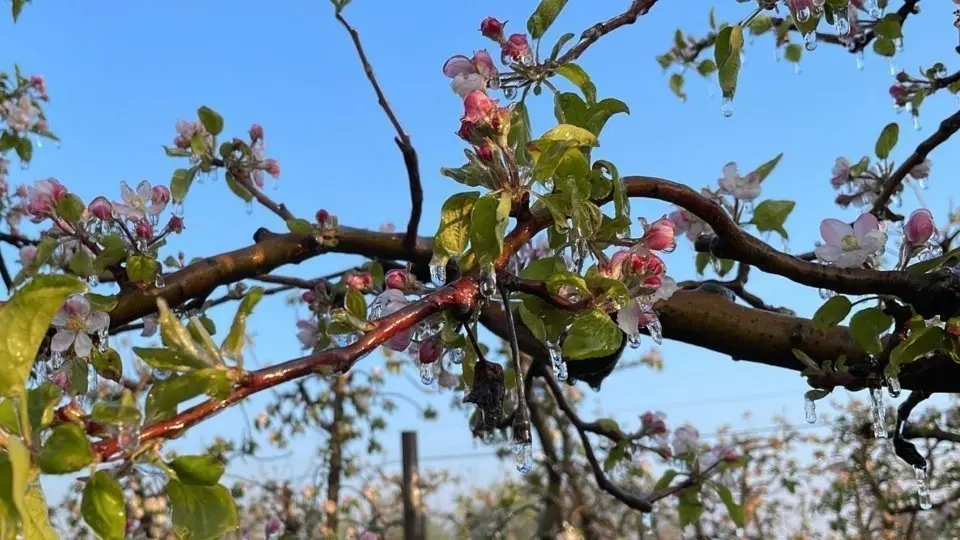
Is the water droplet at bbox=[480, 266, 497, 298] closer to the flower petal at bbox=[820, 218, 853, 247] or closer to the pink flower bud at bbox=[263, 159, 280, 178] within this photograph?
the flower petal at bbox=[820, 218, 853, 247]

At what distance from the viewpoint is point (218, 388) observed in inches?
21.5

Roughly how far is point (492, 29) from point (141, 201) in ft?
2.11

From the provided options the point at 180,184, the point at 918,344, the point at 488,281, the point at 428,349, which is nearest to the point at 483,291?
the point at 488,281

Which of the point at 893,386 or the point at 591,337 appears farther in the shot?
the point at 893,386

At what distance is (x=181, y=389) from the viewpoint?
0.54m

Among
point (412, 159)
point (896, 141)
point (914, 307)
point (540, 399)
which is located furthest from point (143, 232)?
point (540, 399)

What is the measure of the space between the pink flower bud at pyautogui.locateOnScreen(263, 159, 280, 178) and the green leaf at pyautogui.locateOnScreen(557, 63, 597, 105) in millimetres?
882

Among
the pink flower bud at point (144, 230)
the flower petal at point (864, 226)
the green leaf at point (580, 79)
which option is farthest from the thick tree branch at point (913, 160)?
the pink flower bud at point (144, 230)

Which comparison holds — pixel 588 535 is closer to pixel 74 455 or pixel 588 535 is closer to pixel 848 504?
pixel 848 504

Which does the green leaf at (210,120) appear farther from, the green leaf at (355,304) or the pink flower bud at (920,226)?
the pink flower bud at (920,226)

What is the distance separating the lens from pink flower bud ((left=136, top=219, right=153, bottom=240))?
4.09ft

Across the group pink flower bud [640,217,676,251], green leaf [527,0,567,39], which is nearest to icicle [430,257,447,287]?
pink flower bud [640,217,676,251]

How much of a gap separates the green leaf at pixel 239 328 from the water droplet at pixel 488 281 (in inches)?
8.8

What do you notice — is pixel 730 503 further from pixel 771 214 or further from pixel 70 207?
pixel 70 207
